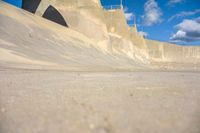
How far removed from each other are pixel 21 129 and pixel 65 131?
0.43m

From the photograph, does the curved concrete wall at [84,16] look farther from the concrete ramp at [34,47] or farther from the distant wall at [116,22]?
the concrete ramp at [34,47]

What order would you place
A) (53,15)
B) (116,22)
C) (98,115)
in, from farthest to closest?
(116,22) → (53,15) → (98,115)

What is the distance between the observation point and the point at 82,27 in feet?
74.3

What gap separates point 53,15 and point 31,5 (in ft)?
21.9

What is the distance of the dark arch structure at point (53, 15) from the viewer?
23.3 metres

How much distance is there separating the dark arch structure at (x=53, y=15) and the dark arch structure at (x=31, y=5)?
3.97m

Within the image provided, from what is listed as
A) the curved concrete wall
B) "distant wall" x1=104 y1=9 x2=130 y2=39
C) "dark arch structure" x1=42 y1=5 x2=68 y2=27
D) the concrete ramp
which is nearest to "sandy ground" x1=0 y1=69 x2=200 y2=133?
the concrete ramp

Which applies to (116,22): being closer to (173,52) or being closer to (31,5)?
(31,5)

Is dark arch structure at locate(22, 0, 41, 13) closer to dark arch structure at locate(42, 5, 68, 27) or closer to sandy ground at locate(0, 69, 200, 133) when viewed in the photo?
dark arch structure at locate(42, 5, 68, 27)

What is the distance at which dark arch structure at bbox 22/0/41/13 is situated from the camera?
2778cm

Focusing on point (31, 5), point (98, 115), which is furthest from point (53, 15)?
point (98, 115)

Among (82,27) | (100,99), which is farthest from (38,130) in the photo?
(82,27)

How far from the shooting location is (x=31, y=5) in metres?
28.4

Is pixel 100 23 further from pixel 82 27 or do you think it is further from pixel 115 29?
pixel 115 29
